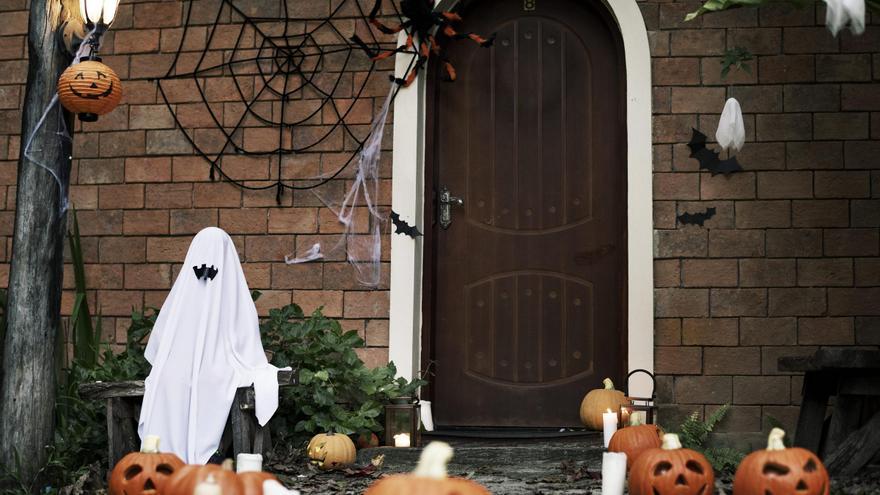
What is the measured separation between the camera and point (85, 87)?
498cm

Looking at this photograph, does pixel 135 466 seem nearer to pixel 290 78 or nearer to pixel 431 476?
pixel 431 476

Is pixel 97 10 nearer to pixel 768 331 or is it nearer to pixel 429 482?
pixel 429 482

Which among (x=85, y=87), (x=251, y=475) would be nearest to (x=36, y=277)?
(x=85, y=87)

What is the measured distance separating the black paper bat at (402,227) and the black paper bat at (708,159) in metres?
1.58

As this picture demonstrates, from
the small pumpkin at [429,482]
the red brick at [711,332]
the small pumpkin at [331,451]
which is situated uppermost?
the red brick at [711,332]

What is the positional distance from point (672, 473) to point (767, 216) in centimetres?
264

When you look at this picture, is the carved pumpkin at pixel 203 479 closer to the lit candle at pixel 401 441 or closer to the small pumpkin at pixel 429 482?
the small pumpkin at pixel 429 482

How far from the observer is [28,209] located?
5008 millimetres

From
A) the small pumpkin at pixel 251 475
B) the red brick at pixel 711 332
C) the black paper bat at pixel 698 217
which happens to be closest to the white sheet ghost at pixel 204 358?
the small pumpkin at pixel 251 475

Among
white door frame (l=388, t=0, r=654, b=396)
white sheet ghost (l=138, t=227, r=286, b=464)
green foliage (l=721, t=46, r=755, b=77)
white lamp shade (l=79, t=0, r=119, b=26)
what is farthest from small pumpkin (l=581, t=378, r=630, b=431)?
white lamp shade (l=79, t=0, r=119, b=26)

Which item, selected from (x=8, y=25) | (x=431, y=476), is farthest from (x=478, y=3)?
(x=431, y=476)

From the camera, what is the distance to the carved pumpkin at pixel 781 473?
3369 millimetres

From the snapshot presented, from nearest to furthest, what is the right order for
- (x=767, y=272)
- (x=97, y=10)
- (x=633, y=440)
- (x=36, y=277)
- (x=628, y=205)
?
1. (x=633, y=440)
2. (x=36, y=277)
3. (x=97, y=10)
4. (x=767, y=272)
5. (x=628, y=205)

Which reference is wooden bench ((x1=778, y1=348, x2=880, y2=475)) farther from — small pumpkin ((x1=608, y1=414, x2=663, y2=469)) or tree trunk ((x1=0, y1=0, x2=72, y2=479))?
tree trunk ((x1=0, y1=0, x2=72, y2=479))
